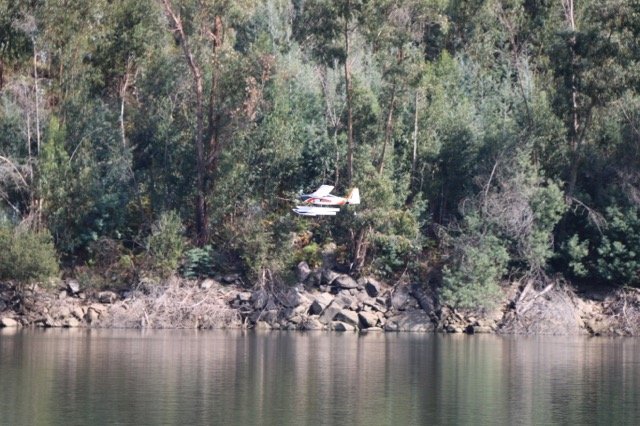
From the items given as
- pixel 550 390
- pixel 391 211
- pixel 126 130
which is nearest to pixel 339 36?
pixel 391 211

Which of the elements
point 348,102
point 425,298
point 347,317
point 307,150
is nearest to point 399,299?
point 425,298

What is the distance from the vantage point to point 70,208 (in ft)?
163

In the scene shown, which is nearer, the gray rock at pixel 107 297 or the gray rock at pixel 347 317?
the gray rock at pixel 347 317

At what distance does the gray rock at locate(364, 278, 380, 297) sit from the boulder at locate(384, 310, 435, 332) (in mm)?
1290

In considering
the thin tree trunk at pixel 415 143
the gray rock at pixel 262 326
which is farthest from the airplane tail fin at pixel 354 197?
the gray rock at pixel 262 326

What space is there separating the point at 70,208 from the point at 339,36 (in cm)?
1308

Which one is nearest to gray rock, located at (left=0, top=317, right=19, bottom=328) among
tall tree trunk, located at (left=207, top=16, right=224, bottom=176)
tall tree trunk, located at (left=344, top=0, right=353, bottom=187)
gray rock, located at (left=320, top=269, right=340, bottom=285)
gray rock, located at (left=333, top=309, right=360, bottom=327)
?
tall tree trunk, located at (left=207, top=16, right=224, bottom=176)

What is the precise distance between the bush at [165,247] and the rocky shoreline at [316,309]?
688 millimetres

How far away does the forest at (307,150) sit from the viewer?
160ft

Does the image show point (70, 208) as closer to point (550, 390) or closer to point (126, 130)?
point (126, 130)

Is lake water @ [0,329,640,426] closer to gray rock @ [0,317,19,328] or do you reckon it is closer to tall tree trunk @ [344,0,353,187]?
gray rock @ [0,317,19,328]

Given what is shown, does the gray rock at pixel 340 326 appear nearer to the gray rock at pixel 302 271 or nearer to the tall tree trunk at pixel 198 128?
the gray rock at pixel 302 271

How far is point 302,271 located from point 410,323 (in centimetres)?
497

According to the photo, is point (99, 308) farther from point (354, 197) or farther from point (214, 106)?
point (354, 197)
